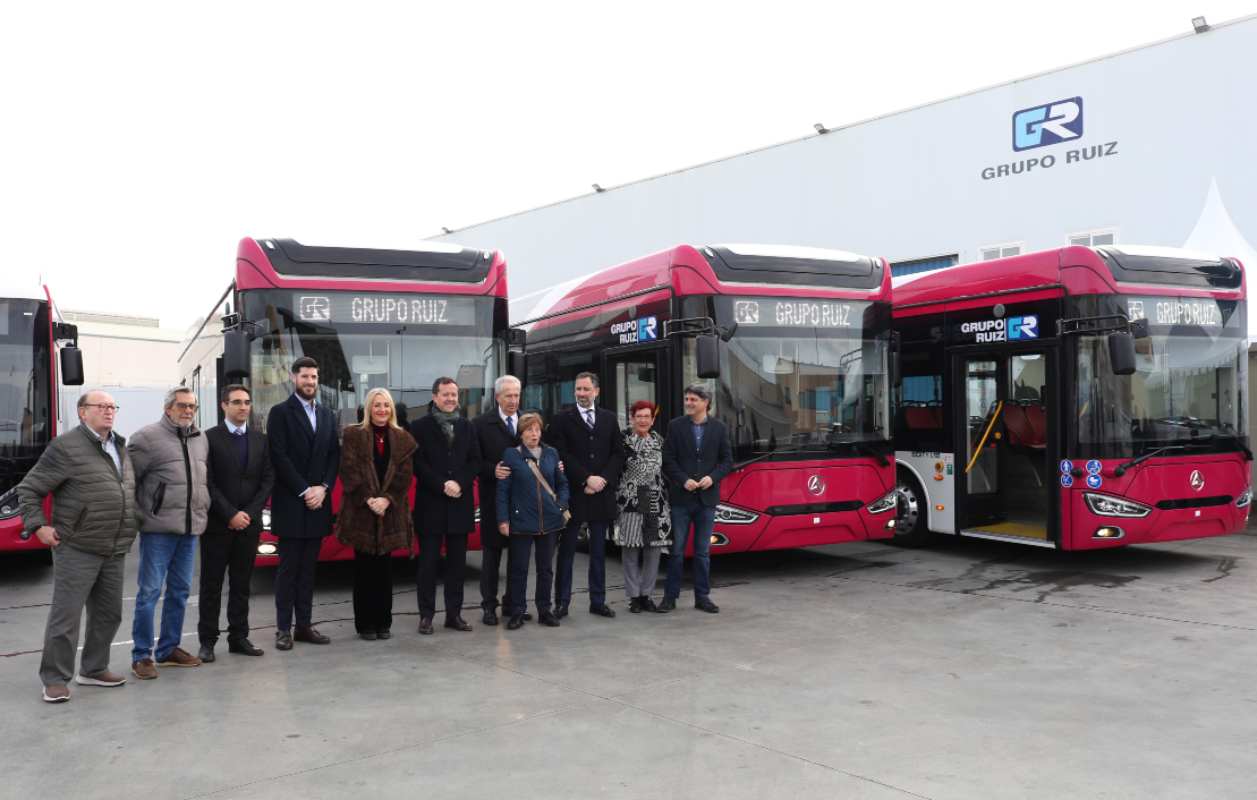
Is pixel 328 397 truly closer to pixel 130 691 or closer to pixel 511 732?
pixel 130 691

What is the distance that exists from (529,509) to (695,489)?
1.35 metres

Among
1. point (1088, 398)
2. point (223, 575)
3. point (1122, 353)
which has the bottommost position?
point (223, 575)

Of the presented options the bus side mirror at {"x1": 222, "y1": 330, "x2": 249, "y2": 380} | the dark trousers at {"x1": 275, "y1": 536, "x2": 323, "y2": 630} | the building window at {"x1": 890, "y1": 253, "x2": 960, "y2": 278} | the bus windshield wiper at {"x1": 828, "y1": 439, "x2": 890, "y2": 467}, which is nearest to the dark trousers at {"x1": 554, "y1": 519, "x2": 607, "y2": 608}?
the dark trousers at {"x1": 275, "y1": 536, "x2": 323, "y2": 630}

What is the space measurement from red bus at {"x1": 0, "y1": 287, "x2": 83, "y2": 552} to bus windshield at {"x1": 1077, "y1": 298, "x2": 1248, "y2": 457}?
942cm

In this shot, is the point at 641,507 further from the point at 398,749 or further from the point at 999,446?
the point at 999,446

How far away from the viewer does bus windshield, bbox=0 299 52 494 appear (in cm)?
950

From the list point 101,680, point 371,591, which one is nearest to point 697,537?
point 371,591

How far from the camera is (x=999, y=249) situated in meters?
19.2

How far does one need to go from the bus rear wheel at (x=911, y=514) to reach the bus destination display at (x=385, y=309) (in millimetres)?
5222

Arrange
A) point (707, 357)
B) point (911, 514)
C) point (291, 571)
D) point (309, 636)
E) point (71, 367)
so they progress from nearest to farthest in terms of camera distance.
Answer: point (291, 571) → point (309, 636) → point (707, 357) → point (71, 367) → point (911, 514)

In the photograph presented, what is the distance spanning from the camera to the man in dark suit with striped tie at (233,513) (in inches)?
259

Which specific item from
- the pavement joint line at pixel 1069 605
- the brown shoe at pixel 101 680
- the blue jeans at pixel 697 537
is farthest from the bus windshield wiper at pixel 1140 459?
the brown shoe at pixel 101 680

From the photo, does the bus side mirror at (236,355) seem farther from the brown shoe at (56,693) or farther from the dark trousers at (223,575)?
the brown shoe at (56,693)

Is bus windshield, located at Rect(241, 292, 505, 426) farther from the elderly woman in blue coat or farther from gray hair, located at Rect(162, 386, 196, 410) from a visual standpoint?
gray hair, located at Rect(162, 386, 196, 410)
